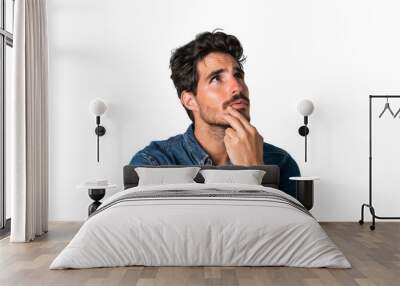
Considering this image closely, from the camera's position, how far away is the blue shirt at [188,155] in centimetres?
740

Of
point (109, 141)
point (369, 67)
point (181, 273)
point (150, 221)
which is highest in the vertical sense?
point (369, 67)

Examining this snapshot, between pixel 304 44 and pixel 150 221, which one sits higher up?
pixel 304 44

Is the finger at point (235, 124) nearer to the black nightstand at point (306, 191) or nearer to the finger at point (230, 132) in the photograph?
the finger at point (230, 132)

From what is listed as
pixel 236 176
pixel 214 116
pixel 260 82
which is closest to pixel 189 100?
pixel 214 116

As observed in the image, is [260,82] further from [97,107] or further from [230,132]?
[97,107]

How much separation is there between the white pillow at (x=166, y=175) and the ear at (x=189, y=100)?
842 mm

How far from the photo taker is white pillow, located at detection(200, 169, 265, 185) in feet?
22.0

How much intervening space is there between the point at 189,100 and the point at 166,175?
1.12m

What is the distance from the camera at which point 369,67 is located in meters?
7.53

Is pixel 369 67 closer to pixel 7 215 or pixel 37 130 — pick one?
pixel 37 130

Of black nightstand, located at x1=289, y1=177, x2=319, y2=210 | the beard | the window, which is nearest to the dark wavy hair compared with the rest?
the beard

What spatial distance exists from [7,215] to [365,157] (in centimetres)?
446

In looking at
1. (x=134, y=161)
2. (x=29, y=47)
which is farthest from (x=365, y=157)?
(x=29, y=47)

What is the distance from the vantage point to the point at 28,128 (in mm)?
6242
